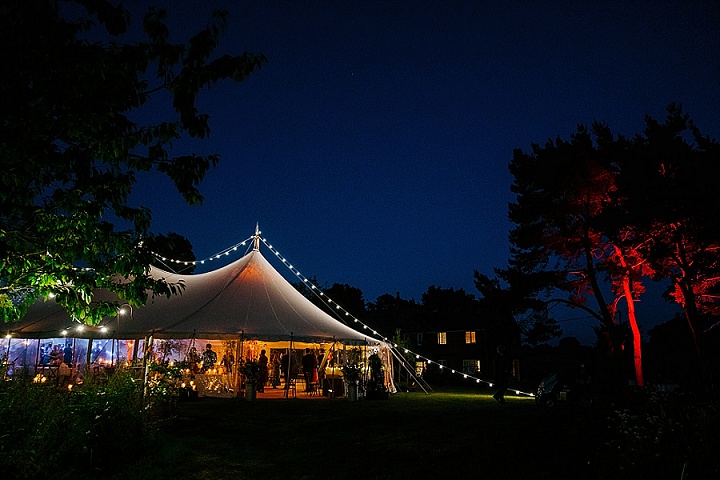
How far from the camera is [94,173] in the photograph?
17.9 feet

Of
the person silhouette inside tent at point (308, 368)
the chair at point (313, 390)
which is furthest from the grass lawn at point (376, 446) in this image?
the chair at point (313, 390)

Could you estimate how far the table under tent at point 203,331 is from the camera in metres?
15.2

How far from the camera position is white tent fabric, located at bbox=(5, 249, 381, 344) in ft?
49.9

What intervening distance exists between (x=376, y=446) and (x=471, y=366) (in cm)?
3288

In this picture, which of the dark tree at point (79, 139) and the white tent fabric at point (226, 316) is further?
the white tent fabric at point (226, 316)

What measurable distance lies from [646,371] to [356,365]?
66.4ft

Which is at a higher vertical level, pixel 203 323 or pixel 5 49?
pixel 5 49

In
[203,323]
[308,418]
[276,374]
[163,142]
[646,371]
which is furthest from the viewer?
[646,371]

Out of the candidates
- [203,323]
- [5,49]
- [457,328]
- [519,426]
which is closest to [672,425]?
[519,426]

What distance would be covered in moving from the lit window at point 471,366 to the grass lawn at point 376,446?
2858cm

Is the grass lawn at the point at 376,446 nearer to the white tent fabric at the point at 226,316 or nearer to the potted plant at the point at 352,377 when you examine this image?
the potted plant at the point at 352,377

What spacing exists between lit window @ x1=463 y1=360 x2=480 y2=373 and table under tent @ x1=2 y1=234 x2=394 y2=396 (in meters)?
22.0

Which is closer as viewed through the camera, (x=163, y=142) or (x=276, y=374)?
(x=163, y=142)

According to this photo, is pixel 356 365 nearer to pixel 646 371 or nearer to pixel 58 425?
pixel 58 425
